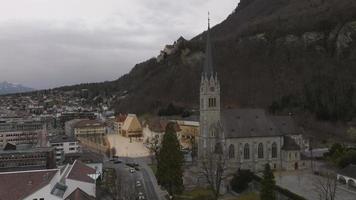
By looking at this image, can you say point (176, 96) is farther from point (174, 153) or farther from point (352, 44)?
point (174, 153)

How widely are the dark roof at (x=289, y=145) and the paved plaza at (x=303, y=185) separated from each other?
357 centimetres

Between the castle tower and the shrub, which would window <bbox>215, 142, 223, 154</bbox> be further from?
the shrub

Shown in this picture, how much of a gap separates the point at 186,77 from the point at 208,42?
78460 millimetres

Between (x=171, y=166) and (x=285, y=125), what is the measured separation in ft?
76.2

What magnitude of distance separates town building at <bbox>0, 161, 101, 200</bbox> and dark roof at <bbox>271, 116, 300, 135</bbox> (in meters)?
30.5

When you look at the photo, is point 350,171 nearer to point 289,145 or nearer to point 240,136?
point 289,145

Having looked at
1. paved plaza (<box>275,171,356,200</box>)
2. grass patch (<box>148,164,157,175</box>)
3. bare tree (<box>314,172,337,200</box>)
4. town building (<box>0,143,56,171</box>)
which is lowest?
grass patch (<box>148,164,157,175</box>)

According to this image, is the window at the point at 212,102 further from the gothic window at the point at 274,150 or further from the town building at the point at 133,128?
the town building at the point at 133,128

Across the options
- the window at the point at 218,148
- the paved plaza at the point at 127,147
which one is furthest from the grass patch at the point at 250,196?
the paved plaza at the point at 127,147

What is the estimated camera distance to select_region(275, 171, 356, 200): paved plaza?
159ft

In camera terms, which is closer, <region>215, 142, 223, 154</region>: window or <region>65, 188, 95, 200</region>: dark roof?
<region>65, 188, 95, 200</region>: dark roof

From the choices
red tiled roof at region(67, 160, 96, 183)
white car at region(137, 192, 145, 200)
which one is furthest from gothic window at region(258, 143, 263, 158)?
red tiled roof at region(67, 160, 96, 183)

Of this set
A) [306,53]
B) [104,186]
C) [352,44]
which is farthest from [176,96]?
[104,186]

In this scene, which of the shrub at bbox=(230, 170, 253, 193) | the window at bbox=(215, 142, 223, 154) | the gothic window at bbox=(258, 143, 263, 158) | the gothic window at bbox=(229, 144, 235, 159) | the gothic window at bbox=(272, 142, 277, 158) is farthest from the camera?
the gothic window at bbox=(272, 142, 277, 158)
